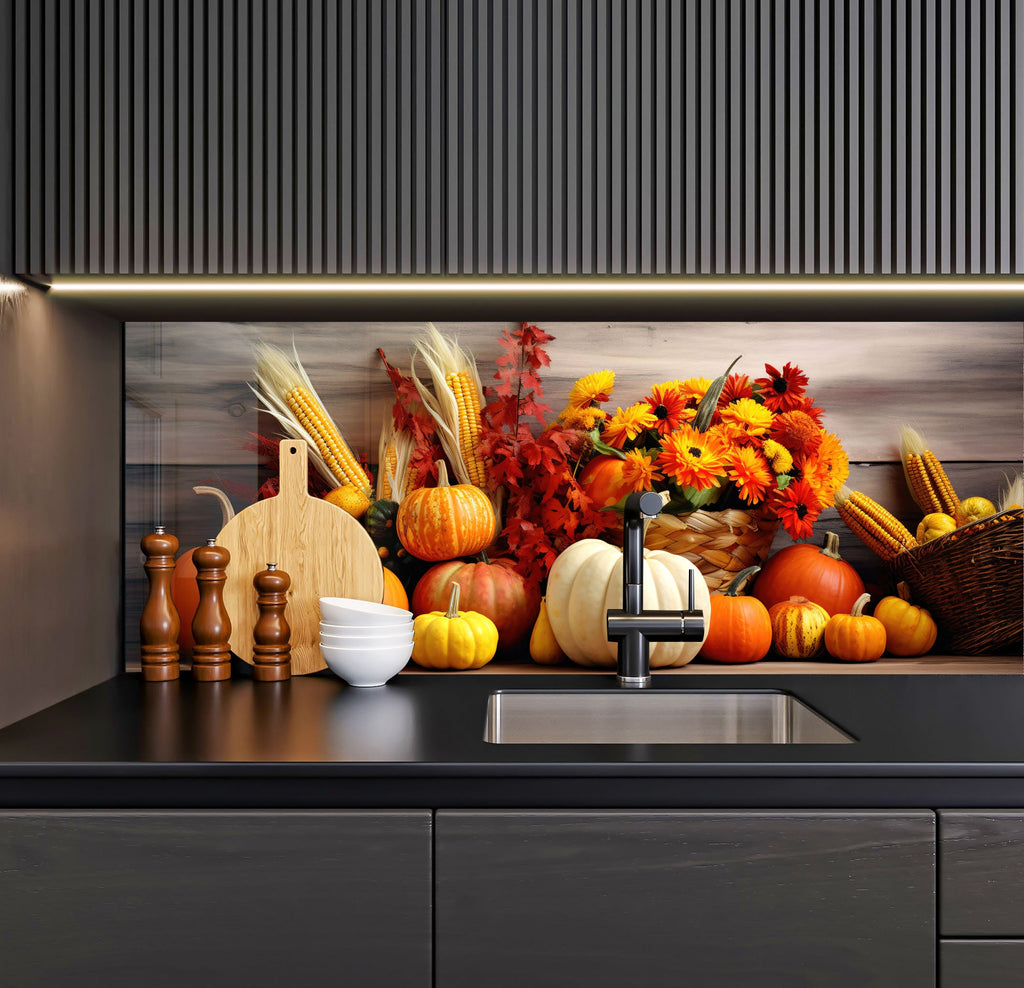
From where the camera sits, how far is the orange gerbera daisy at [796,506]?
1.50m

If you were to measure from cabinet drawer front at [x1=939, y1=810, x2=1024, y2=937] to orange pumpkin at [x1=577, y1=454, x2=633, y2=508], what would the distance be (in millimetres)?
764

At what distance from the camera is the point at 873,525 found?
1597 mm

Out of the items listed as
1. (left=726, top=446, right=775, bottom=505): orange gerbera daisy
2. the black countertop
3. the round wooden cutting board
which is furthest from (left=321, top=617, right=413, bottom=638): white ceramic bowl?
(left=726, top=446, right=775, bottom=505): orange gerbera daisy

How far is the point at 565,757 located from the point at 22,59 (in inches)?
47.6

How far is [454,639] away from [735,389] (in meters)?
0.70

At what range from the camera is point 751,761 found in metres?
0.91

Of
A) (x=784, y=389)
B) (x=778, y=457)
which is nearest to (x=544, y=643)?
(x=778, y=457)

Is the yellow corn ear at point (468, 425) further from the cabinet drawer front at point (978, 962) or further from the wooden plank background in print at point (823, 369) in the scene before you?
the cabinet drawer front at point (978, 962)

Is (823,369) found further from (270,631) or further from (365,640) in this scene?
(270,631)

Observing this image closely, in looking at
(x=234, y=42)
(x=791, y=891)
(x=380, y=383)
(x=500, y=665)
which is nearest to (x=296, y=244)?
(x=234, y=42)

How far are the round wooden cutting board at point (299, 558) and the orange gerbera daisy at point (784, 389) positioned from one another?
786 millimetres

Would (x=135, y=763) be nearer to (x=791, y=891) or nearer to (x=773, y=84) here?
(x=791, y=891)

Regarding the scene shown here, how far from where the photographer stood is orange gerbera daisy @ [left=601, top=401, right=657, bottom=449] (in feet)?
5.06

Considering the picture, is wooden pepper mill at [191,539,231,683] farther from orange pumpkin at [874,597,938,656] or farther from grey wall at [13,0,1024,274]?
orange pumpkin at [874,597,938,656]
